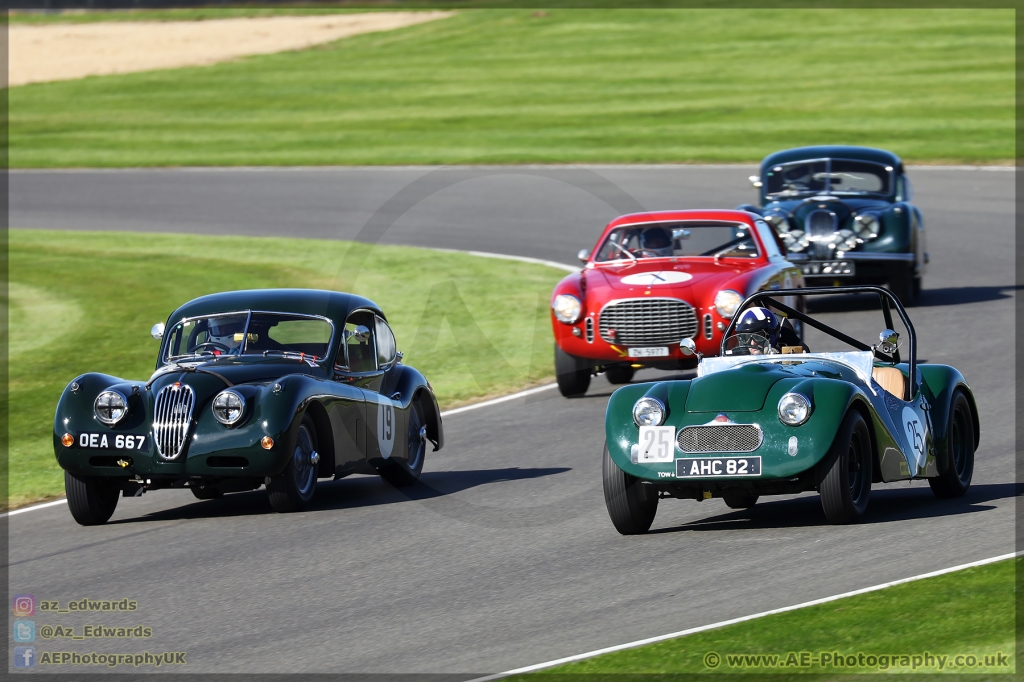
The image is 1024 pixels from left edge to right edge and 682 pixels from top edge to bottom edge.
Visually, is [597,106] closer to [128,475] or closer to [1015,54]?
[1015,54]

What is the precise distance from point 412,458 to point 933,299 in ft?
32.3

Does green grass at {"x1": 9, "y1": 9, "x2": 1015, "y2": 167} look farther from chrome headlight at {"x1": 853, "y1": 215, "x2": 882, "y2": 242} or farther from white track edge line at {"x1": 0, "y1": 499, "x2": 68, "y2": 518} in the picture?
white track edge line at {"x1": 0, "y1": 499, "x2": 68, "y2": 518}

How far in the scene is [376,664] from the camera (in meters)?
6.20

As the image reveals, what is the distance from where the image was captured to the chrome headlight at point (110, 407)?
30.7ft

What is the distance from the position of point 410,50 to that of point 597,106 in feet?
46.6

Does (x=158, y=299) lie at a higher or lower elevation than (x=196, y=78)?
lower

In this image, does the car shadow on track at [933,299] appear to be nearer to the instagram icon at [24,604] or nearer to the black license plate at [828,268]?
the black license plate at [828,268]

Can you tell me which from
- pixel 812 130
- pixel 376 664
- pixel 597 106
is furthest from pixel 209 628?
pixel 597 106

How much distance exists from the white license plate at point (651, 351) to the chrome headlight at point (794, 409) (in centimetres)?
548

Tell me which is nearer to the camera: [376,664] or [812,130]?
[376,664]

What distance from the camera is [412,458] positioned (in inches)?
433

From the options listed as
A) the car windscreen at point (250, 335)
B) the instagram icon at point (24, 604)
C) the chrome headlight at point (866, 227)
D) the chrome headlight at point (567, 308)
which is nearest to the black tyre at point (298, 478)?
the car windscreen at point (250, 335)

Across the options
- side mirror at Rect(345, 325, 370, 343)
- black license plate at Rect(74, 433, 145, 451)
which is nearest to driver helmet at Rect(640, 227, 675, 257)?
side mirror at Rect(345, 325, 370, 343)

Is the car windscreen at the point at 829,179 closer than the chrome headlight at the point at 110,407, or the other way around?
the chrome headlight at the point at 110,407
